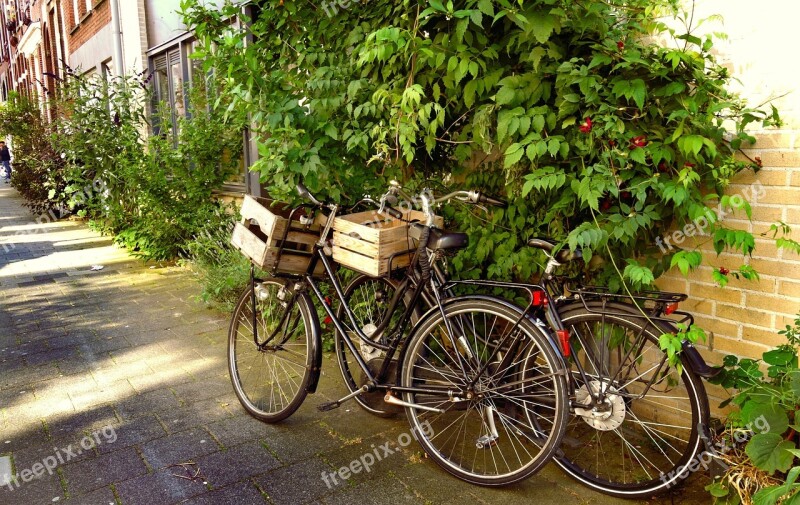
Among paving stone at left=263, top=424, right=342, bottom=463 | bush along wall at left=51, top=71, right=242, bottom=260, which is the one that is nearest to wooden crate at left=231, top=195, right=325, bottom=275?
paving stone at left=263, top=424, right=342, bottom=463

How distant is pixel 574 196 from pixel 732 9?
1.09 meters

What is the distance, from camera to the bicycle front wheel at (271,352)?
349 cm

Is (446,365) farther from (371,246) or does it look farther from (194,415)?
(194,415)

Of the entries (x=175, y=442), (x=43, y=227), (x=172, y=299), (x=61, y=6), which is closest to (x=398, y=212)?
(x=175, y=442)

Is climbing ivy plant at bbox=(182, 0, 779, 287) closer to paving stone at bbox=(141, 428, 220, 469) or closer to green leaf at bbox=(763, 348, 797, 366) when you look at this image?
green leaf at bbox=(763, 348, 797, 366)

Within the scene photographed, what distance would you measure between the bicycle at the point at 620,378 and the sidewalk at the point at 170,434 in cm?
18

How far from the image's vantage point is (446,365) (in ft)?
9.93

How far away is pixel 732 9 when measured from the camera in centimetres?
283

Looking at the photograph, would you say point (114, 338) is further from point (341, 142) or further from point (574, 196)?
point (574, 196)

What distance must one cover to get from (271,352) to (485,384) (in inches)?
57.2

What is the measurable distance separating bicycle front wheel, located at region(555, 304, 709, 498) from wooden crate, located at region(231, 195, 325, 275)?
1478 mm

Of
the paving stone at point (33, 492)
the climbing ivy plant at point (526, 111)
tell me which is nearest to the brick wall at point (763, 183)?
the climbing ivy plant at point (526, 111)

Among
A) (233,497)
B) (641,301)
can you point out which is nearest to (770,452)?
(641,301)

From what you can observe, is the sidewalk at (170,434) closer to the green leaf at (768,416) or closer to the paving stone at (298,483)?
the paving stone at (298,483)
